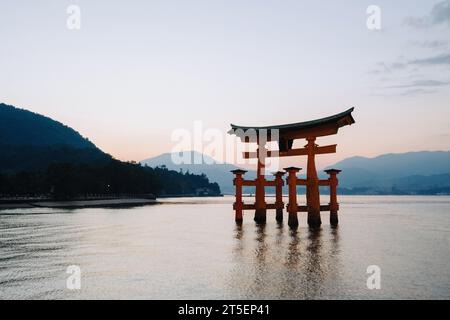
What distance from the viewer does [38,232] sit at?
26.8 m

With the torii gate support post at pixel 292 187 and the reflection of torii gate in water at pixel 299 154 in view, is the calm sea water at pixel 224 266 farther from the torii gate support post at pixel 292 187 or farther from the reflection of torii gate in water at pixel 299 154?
the reflection of torii gate in water at pixel 299 154

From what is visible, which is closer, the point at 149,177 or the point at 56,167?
the point at 56,167

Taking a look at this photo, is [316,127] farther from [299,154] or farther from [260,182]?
[260,182]

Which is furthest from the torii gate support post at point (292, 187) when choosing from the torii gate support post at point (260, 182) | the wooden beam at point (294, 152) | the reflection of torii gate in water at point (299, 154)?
the torii gate support post at point (260, 182)

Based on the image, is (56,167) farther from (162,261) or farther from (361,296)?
(361,296)

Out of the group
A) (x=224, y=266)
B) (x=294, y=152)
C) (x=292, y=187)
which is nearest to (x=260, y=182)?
(x=292, y=187)

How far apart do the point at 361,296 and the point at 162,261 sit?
8177mm

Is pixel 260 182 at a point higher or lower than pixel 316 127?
lower

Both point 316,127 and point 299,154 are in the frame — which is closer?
point 316,127

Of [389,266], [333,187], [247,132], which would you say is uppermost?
[247,132]

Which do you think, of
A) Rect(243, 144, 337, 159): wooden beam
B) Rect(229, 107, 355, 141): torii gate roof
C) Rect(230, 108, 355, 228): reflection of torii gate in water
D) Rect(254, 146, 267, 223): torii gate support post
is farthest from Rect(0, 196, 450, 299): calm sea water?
Rect(229, 107, 355, 141): torii gate roof

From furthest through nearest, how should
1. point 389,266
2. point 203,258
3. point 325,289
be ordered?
point 203,258
point 389,266
point 325,289

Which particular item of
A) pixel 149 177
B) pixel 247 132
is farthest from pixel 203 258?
pixel 149 177

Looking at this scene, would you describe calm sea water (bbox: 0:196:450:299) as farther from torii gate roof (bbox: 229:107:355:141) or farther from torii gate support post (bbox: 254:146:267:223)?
torii gate roof (bbox: 229:107:355:141)
